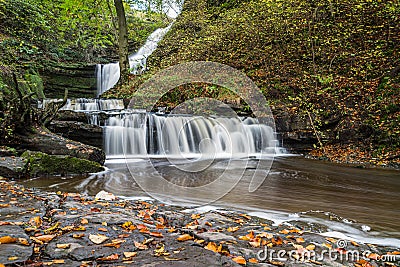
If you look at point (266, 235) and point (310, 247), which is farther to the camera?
point (266, 235)

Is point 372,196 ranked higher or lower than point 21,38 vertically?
lower

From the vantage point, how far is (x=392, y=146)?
8.54 meters

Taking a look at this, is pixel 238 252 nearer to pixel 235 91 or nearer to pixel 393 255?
pixel 393 255

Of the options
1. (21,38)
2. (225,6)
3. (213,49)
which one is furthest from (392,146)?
(21,38)

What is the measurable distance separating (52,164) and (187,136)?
17.3 feet

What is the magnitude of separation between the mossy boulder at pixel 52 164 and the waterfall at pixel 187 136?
3477 mm

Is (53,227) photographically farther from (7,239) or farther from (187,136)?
(187,136)

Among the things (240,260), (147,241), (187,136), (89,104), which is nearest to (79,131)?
(187,136)

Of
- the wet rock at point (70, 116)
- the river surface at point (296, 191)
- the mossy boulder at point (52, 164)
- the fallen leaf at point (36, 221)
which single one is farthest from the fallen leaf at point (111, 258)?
the wet rock at point (70, 116)

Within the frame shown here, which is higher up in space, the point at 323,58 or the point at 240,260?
the point at 323,58

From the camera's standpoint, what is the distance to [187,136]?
10680 millimetres

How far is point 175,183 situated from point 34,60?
12.9 meters

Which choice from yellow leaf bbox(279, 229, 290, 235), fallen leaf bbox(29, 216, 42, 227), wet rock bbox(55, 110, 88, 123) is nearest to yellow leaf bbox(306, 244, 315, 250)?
yellow leaf bbox(279, 229, 290, 235)

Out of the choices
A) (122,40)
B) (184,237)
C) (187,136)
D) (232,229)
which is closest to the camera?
(184,237)
